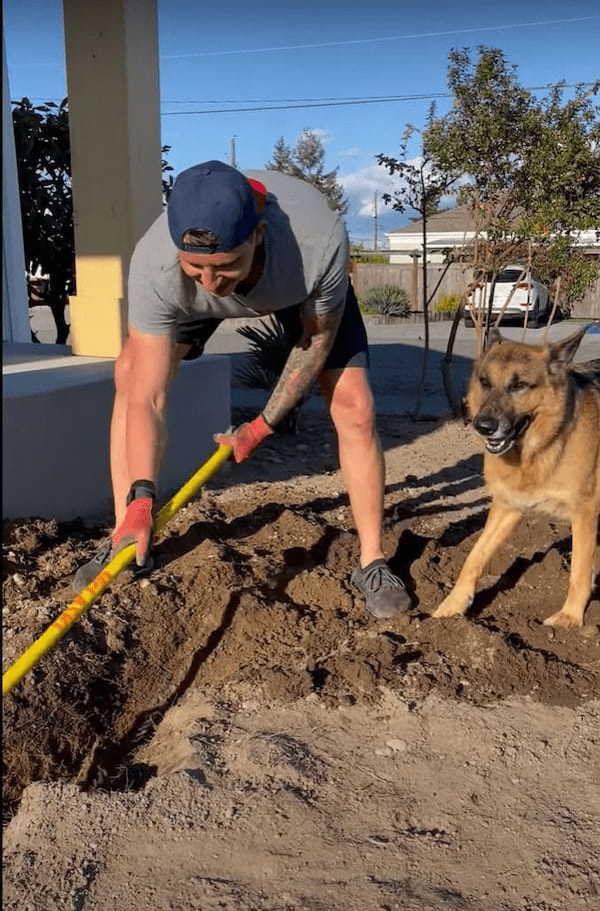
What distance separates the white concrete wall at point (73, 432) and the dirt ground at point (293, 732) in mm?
269

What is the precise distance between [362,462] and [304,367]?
2.26ft

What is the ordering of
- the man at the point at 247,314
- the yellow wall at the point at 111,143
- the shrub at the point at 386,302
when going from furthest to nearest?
the shrub at the point at 386,302, the yellow wall at the point at 111,143, the man at the point at 247,314

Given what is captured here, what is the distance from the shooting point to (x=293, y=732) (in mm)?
2910

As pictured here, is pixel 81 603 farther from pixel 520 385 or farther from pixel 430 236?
pixel 430 236

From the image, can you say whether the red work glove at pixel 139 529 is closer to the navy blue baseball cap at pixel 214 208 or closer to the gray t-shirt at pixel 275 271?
the gray t-shirt at pixel 275 271

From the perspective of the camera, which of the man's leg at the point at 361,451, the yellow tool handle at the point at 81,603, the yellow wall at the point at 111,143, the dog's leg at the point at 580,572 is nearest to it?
the yellow tool handle at the point at 81,603

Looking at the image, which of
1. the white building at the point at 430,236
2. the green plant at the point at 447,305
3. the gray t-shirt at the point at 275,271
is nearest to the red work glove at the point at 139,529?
the gray t-shirt at the point at 275,271

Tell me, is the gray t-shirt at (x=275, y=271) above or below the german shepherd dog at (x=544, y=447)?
above

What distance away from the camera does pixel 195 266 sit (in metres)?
2.84

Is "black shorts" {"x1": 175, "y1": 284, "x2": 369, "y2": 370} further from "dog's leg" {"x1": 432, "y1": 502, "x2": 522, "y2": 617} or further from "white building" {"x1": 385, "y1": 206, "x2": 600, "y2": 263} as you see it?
"white building" {"x1": 385, "y1": 206, "x2": 600, "y2": 263}

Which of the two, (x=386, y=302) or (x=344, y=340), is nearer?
(x=344, y=340)

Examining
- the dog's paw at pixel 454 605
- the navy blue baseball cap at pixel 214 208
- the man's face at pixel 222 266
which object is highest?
the navy blue baseball cap at pixel 214 208

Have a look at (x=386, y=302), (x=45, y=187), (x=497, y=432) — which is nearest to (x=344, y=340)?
(x=497, y=432)

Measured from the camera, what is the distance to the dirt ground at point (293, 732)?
2191mm
